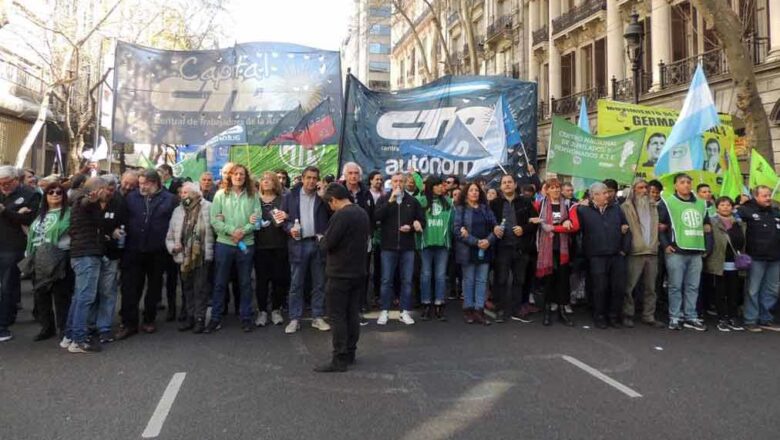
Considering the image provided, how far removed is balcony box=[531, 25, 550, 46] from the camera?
1149 inches

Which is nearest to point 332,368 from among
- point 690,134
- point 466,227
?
point 466,227

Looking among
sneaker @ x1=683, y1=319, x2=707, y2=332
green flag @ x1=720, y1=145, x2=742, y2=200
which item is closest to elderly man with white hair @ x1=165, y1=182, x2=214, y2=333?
sneaker @ x1=683, y1=319, x2=707, y2=332

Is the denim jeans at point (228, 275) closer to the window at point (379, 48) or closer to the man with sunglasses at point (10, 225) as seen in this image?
the man with sunglasses at point (10, 225)

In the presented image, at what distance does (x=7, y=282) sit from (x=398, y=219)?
4.63m

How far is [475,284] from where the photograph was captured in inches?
285

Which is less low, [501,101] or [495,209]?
[501,101]

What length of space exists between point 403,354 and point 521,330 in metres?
1.88

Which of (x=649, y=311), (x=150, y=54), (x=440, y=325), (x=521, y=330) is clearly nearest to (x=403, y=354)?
(x=440, y=325)

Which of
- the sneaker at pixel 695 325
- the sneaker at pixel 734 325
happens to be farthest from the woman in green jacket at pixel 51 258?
the sneaker at pixel 734 325

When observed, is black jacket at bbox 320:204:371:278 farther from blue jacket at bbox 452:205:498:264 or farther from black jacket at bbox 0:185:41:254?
black jacket at bbox 0:185:41:254

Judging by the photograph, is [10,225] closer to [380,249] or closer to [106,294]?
[106,294]

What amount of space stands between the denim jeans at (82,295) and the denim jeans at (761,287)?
8.12m

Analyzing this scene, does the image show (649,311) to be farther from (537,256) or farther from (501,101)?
(501,101)

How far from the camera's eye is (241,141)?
9.23 meters
